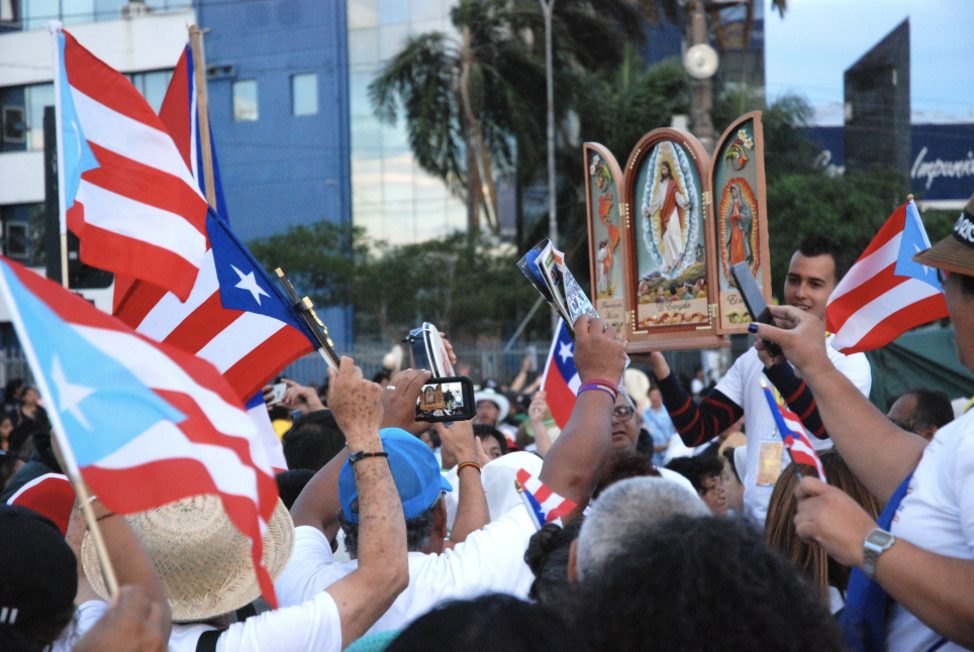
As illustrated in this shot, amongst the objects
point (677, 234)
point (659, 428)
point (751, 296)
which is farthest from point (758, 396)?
point (659, 428)

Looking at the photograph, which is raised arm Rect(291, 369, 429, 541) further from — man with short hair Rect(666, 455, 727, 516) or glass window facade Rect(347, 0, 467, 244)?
glass window facade Rect(347, 0, 467, 244)

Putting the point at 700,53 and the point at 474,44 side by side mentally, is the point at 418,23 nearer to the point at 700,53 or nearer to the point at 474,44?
the point at 474,44

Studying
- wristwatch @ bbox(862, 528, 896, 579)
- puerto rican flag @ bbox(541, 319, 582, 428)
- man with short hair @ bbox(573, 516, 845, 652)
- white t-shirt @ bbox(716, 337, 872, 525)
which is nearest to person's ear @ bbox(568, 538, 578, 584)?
man with short hair @ bbox(573, 516, 845, 652)

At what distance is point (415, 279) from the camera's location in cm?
3278

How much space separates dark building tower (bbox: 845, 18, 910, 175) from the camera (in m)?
39.6

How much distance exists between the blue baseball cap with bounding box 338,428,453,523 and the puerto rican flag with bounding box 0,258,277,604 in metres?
0.77

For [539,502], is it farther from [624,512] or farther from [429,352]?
[429,352]

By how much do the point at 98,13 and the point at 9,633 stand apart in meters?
38.2

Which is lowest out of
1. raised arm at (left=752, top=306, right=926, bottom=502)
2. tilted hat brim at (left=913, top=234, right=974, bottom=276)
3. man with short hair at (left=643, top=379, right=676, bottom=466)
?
man with short hair at (left=643, top=379, right=676, bottom=466)

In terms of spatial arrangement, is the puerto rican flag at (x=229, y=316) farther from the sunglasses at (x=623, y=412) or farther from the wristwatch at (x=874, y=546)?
the wristwatch at (x=874, y=546)

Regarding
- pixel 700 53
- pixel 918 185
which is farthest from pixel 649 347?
pixel 918 185

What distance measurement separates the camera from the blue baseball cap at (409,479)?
322 cm

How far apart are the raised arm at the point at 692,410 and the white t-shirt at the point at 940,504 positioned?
2469mm

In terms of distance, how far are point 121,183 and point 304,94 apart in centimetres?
3512
